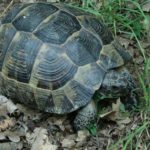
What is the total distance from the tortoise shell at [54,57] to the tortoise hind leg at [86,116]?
9 centimetres

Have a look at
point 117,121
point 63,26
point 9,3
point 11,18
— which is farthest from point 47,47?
point 9,3

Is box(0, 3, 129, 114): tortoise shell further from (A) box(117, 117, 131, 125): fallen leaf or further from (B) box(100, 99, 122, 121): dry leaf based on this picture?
(A) box(117, 117, 131, 125): fallen leaf

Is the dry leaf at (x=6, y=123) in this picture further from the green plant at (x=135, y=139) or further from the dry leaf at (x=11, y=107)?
the green plant at (x=135, y=139)

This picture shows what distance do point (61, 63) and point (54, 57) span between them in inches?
3.7

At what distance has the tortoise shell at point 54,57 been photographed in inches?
191

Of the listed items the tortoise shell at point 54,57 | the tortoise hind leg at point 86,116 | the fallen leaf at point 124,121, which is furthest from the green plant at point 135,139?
the tortoise shell at point 54,57

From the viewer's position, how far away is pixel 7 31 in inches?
206

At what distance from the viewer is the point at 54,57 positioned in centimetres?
490

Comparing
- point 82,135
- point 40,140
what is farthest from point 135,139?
point 40,140

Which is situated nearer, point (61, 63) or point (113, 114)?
point (61, 63)

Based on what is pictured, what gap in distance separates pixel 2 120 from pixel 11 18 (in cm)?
112

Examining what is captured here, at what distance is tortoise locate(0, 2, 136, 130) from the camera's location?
487cm

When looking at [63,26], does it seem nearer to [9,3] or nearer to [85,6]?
[85,6]

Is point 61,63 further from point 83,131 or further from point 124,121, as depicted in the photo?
point 124,121
